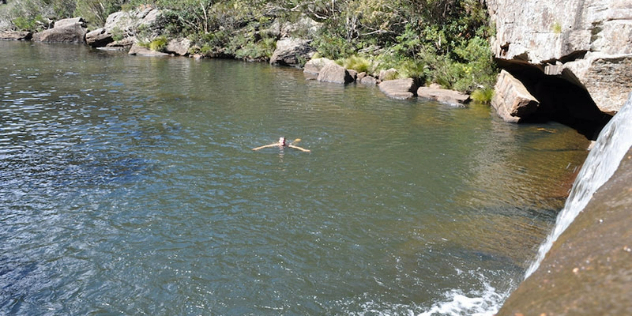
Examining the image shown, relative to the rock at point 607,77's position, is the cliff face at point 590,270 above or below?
below

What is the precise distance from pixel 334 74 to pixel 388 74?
3642mm

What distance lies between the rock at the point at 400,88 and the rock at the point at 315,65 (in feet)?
26.4

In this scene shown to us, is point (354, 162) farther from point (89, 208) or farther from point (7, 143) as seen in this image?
point (7, 143)

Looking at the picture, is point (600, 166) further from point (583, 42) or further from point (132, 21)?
point (132, 21)

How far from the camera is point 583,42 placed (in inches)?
499

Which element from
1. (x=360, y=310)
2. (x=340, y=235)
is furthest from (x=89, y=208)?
(x=360, y=310)

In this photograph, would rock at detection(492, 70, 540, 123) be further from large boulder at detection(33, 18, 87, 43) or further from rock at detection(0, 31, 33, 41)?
rock at detection(0, 31, 33, 41)

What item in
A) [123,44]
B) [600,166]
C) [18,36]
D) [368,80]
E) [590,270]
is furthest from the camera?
[18,36]

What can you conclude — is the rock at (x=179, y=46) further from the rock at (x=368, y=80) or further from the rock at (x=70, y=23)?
the rock at (x=368, y=80)

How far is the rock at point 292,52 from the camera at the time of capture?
3844 cm

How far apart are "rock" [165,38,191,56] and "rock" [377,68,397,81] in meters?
22.8

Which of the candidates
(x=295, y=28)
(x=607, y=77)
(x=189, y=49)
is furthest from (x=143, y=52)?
(x=607, y=77)

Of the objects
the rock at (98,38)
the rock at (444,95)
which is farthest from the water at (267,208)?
the rock at (98,38)

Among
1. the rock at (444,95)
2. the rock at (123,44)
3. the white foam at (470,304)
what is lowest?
the white foam at (470,304)
